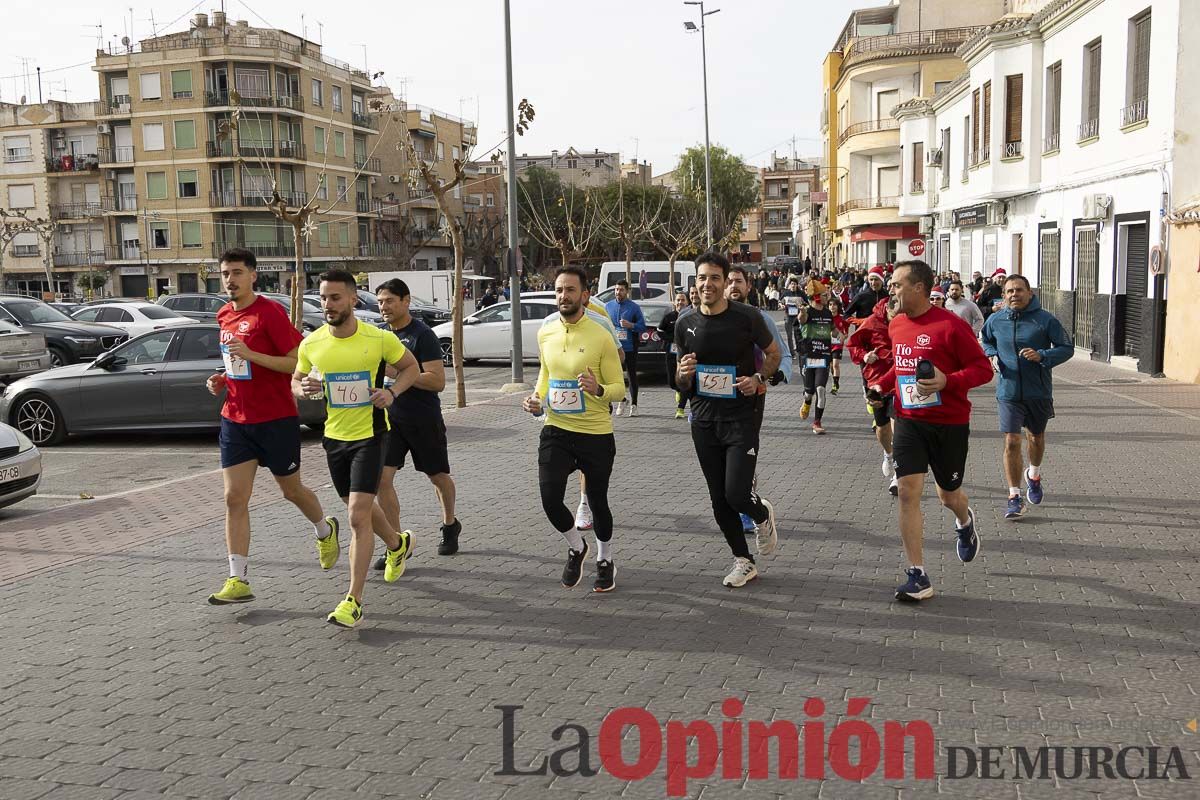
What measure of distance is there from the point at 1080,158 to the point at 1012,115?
16.1 feet

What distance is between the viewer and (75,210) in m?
67.4

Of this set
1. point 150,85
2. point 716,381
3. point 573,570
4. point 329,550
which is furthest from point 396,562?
point 150,85

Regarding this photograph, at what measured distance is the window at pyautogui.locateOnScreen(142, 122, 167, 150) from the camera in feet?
206

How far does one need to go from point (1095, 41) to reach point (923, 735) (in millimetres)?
21819

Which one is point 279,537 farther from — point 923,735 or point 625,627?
point 923,735

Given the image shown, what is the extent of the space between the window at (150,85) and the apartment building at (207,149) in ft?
0.23

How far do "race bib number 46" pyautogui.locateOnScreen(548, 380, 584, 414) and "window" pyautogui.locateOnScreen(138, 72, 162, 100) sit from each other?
6240 centimetres

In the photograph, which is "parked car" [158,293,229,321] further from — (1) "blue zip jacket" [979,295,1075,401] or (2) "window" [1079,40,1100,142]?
(1) "blue zip jacket" [979,295,1075,401]

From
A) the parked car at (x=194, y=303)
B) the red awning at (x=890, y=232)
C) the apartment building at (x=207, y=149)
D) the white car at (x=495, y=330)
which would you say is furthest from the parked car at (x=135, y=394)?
the apartment building at (x=207, y=149)

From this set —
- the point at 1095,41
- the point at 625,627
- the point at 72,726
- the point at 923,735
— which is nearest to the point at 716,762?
the point at 923,735

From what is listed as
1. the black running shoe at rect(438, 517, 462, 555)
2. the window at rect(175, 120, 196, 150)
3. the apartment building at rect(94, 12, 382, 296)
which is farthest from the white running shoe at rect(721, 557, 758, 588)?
the window at rect(175, 120, 196, 150)

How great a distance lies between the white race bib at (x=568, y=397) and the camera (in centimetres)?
651

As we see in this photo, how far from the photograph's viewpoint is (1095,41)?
22641 mm

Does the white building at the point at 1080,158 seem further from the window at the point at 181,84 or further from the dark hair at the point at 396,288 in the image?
the window at the point at 181,84
